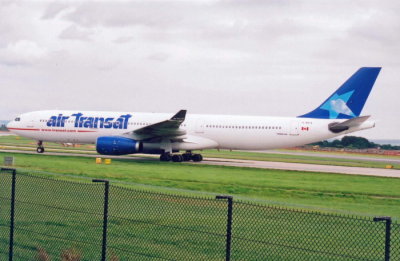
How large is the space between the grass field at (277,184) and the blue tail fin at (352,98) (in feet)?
31.8

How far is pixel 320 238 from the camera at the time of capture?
1444 centimetres

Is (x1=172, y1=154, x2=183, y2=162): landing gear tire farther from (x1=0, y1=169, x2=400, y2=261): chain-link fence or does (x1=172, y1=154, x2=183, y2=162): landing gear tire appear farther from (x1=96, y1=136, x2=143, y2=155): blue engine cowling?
(x1=0, y1=169, x2=400, y2=261): chain-link fence

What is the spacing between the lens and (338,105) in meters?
47.2

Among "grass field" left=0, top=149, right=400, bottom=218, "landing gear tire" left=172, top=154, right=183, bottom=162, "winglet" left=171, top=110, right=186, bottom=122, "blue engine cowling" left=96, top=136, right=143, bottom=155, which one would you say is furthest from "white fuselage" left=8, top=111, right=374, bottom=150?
"grass field" left=0, top=149, right=400, bottom=218

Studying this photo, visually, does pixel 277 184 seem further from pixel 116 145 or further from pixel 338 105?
pixel 338 105

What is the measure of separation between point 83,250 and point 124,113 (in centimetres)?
3837

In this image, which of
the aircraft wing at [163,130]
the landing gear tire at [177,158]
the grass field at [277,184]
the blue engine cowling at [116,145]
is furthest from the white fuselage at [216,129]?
the grass field at [277,184]

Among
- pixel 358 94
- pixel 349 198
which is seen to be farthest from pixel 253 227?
pixel 358 94

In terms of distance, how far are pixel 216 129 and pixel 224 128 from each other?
24.2 inches

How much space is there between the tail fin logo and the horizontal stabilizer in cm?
141

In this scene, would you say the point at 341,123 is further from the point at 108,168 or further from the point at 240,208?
the point at 240,208

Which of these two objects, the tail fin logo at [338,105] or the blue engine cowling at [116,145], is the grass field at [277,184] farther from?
the tail fin logo at [338,105]

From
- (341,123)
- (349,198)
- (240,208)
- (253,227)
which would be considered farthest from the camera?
(341,123)

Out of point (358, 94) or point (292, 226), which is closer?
point (292, 226)
